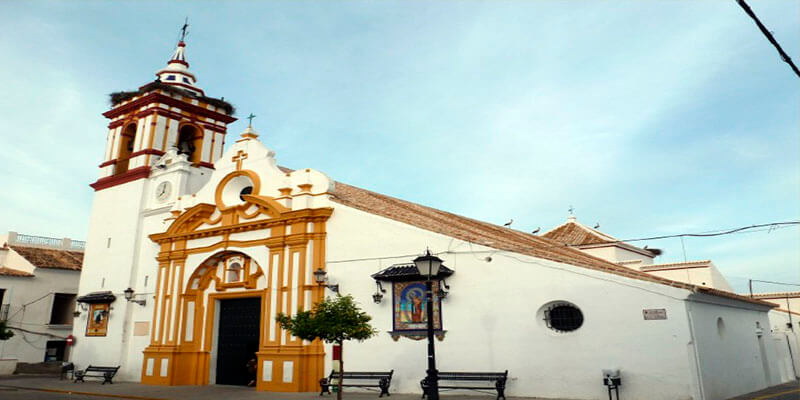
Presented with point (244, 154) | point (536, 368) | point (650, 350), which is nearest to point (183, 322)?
point (244, 154)

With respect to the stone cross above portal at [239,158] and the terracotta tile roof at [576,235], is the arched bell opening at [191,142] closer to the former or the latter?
the stone cross above portal at [239,158]

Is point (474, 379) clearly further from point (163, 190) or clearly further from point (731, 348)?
point (163, 190)

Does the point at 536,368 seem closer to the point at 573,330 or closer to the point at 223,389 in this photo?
the point at 573,330

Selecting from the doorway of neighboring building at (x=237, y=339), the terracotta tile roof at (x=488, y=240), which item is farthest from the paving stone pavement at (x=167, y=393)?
the terracotta tile roof at (x=488, y=240)

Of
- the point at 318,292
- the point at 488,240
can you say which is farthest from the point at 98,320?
the point at 488,240

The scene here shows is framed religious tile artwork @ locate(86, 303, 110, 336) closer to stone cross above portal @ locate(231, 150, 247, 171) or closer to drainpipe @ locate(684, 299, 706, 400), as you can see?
stone cross above portal @ locate(231, 150, 247, 171)

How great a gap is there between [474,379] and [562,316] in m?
2.89

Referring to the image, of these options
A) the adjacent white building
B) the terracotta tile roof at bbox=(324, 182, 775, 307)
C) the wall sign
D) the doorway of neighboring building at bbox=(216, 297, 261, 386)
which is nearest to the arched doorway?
the doorway of neighboring building at bbox=(216, 297, 261, 386)

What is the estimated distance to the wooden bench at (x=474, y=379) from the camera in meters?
13.9

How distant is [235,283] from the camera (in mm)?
20297

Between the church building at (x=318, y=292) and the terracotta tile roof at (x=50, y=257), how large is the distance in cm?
676

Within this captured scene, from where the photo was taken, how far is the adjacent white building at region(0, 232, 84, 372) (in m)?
28.6

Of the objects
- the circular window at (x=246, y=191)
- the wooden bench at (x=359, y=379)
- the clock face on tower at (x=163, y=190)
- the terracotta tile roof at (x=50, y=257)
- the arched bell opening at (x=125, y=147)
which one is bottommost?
the wooden bench at (x=359, y=379)

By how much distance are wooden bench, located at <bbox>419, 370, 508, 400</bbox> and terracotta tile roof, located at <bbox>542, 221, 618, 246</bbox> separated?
17021 millimetres
